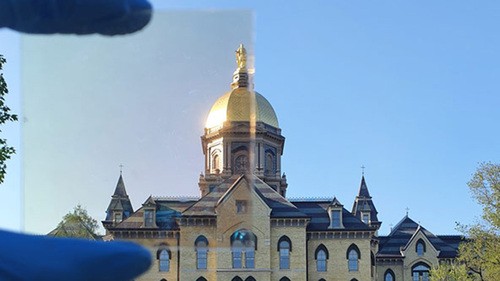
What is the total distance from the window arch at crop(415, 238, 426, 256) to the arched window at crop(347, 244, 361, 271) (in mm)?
5595

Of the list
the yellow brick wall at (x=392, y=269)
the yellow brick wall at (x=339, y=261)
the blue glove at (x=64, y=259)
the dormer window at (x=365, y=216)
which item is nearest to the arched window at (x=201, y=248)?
the blue glove at (x=64, y=259)

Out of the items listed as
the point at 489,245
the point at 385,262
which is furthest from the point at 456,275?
the point at 385,262

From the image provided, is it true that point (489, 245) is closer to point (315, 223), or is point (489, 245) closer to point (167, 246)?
point (315, 223)

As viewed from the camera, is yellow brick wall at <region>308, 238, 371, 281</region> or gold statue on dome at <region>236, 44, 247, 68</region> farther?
yellow brick wall at <region>308, 238, 371, 281</region>

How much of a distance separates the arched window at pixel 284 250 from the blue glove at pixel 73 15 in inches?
1411

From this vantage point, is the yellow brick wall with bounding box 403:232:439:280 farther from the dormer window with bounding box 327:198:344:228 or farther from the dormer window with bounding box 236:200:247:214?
the dormer window with bounding box 236:200:247:214

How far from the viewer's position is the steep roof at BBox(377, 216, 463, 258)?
43.8m

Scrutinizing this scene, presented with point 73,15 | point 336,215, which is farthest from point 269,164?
point 73,15

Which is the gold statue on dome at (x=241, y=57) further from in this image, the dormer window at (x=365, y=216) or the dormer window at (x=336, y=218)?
the dormer window at (x=365, y=216)

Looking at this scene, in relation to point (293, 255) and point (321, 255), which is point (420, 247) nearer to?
point (321, 255)

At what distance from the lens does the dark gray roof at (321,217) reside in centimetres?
3950

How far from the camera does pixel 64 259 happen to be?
247cm

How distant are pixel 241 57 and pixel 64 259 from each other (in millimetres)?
1502

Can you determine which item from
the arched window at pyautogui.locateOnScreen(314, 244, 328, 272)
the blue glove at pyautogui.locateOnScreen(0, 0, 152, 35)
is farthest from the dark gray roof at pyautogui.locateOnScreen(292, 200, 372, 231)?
the blue glove at pyautogui.locateOnScreen(0, 0, 152, 35)
